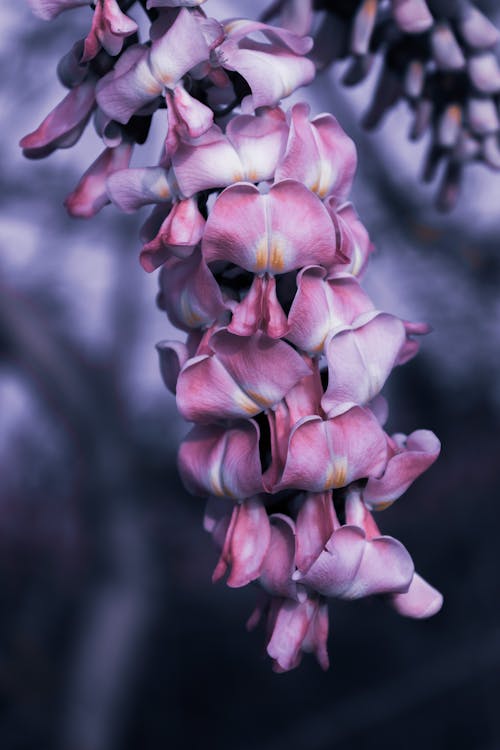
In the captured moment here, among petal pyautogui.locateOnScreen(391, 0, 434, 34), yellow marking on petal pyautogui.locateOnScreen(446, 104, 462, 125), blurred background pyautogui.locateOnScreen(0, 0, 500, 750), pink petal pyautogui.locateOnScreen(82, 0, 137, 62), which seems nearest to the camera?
pink petal pyautogui.locateOnScreen(82, 0, 137, 62)

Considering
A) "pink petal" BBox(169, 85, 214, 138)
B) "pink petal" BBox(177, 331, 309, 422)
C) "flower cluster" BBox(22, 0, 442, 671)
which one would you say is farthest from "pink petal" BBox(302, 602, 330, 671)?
"pink petal" BBox(169, 85, 214, 138)

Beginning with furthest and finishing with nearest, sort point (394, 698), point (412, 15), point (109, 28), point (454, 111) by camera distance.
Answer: point (394, 698)
point (454, 111)
point (412, 15)
point (109, 28)

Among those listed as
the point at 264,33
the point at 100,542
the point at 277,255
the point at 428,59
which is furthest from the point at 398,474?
the point at 100,542

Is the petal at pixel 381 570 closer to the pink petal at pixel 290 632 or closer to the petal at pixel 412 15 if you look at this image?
the pink petal at pixel 290 632

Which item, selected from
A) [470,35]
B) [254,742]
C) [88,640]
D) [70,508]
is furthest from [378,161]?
[70,508]

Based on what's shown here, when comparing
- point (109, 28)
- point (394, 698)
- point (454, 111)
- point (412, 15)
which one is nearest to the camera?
point (109, 28)

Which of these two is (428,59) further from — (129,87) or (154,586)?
(154,586)

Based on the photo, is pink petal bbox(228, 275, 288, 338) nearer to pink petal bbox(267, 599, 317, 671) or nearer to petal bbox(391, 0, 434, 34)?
pink petal bbox(267, 599, 317, 671)
